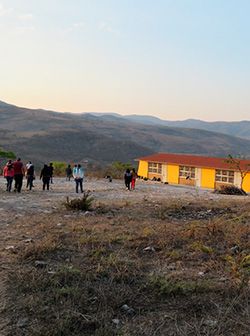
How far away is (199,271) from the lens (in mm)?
6406

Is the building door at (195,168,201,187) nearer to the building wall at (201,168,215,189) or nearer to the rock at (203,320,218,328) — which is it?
the building wall at (201,168,215,189)

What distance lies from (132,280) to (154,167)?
44924 millimetres

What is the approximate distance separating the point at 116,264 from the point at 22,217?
4.54m

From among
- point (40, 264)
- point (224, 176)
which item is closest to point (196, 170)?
point (224, 176)

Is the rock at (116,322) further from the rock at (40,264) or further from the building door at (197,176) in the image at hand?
the building door at (197,176)

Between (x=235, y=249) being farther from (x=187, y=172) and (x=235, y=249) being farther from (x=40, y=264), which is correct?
(x=187, y=172)

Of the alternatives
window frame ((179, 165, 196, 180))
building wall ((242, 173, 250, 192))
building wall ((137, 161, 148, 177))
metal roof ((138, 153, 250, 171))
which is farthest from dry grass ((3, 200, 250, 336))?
building wall ((137, 161, 148, 177))

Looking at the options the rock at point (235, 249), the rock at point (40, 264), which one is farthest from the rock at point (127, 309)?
the rock at point (235, 249)

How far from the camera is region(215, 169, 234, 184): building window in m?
42.8

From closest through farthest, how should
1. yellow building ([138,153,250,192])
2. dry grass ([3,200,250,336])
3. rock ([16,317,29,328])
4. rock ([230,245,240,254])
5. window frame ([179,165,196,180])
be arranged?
1. rock ([16,317,29,328])
2. dry grass ([3,200,250,336])
3. rock ([230,245,240,254])
4. yellow building ([138,153,250,192])
5. window frame ([179,165,196,180])

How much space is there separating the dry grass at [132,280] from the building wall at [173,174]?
38.4m

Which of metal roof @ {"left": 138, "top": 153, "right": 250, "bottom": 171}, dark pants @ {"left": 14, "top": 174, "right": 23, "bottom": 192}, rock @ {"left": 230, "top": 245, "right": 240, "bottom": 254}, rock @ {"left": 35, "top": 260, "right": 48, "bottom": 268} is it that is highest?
metal roof @ {"left": 138, "top": 153, "right": 250, "bottom": 171}

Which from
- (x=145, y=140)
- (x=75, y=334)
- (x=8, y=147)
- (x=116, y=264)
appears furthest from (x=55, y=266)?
(x=145, y=140)

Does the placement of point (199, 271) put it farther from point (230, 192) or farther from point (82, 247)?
point (230, 192)
